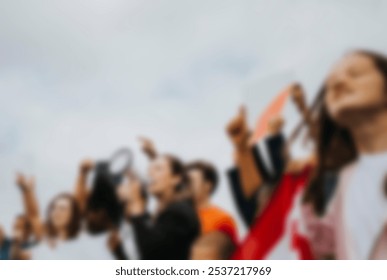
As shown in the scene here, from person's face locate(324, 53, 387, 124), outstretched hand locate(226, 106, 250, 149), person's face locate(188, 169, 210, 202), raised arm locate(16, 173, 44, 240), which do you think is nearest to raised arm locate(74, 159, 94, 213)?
raised arm locate(16, 173, 44, 240)

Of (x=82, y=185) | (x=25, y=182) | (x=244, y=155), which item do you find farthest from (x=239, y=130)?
(x=25, y=182)

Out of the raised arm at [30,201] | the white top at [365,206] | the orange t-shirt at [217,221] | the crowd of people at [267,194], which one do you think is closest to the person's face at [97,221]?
the crowd of people at [267,194]

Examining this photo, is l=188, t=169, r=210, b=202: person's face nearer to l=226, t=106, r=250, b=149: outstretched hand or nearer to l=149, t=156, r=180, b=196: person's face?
l=149, t=156, r=180, b=196: person's face

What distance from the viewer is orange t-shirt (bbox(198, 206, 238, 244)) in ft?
9.25

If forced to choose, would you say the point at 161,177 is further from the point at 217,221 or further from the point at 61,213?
the point at 61,213

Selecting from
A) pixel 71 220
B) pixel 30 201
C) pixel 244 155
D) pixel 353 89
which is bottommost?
pixel 71 220

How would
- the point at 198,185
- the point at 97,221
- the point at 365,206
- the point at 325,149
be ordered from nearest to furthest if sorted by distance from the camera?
1. the point at 365,206
2. the point at 325,149
3. the point at 198,185
4. the point at 97,221

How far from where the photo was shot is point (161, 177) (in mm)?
2957

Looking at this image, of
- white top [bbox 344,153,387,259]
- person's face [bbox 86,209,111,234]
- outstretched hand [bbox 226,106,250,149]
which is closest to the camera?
white top [bbox 344,153,387,259]

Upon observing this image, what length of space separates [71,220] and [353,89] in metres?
1.42

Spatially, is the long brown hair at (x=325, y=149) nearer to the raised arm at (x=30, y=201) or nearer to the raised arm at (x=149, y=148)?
the raised arm at (x=149, y=148)

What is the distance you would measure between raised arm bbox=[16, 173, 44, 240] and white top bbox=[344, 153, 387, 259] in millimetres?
1425

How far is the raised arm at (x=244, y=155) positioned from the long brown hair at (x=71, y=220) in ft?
2.64

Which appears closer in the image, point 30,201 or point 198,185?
point 198,185
